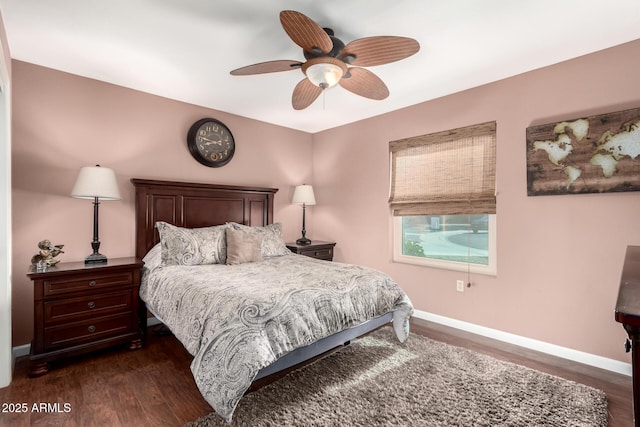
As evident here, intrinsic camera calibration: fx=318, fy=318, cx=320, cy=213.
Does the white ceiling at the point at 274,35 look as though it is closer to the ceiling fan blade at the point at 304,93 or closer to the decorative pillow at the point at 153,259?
the ceiling fan blade at the point at 304,93

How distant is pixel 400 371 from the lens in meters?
2.38

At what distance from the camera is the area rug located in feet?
6.02

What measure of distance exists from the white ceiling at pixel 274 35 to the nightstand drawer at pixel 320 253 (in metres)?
2.02

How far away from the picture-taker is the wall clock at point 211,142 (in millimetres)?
3682

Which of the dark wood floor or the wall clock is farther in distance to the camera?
the wall clock

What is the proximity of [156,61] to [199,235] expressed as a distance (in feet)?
5.20

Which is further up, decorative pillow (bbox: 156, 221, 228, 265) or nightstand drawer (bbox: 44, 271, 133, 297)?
decorative pillow (bbox: 156, 221, 228, 265)

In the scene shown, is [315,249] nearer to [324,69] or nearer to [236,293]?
[236,293]

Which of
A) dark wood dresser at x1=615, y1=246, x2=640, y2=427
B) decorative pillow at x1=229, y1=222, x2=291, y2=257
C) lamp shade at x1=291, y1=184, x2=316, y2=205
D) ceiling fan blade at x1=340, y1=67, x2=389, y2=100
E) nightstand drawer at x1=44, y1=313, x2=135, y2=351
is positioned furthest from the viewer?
lamp shade at x1=291, y1=184, x2=316, y2=205

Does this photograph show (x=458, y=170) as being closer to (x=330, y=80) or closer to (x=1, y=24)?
(x=330, y=80)

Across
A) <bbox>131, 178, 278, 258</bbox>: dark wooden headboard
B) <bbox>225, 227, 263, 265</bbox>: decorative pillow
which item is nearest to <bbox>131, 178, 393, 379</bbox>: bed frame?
<bbox>131, 178, 278, 258</bbox>: dark wooden headboard

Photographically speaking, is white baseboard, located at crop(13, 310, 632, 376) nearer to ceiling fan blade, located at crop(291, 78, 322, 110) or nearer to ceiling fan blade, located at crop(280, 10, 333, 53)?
ceiling fan blade, located at crop(291, 78, 322, 110)

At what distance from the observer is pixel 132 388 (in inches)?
85.4

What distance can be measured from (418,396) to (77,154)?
352 cm
